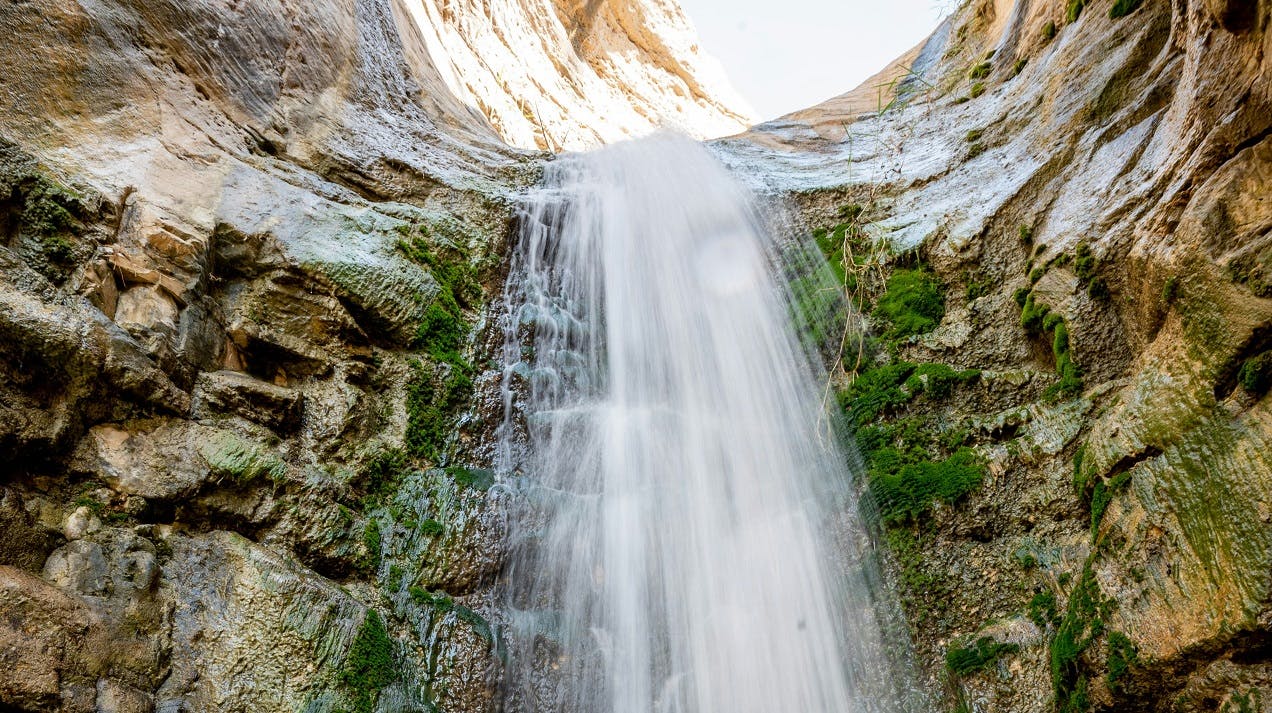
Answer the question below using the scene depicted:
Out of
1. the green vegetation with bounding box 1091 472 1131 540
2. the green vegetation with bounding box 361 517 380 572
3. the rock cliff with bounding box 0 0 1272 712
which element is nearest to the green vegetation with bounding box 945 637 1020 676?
the rock cliff with bounding box 0 0 1272 712

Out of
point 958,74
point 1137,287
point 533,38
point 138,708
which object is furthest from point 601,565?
point 533,38

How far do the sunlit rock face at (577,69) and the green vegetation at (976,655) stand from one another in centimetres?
787

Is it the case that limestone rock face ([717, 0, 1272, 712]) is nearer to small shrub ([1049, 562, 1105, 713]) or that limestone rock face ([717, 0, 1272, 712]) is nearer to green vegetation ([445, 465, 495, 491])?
small shrub ([1049, 562, 1105, 713])

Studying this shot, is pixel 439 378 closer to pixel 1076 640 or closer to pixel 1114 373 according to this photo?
pixel 1076 640

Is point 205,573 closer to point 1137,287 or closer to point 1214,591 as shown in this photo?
point 1214,591

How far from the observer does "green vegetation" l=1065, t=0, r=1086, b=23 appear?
4879 mm

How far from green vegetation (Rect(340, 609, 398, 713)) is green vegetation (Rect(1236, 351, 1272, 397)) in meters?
3.71

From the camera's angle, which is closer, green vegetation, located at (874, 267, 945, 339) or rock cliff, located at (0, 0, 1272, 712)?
rock cliff, located at (0, 0, 1272, 712)

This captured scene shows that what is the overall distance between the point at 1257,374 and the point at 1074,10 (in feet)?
12.5

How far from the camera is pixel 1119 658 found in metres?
2.55

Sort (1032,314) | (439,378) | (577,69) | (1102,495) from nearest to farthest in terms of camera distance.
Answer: (1102,495), (1032,314), (439,378), (577,69)

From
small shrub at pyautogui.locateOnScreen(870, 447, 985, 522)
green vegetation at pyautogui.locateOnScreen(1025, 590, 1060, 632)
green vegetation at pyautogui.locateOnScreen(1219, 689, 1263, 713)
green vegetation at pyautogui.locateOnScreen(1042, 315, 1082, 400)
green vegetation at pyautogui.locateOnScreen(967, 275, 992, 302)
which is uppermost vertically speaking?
green vegetation at pyautogui.locateOnScreen(967, 275, 992, 302)

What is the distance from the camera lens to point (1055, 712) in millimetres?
2730

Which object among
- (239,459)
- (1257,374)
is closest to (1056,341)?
(1257,374)
